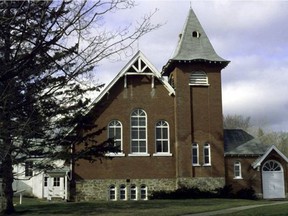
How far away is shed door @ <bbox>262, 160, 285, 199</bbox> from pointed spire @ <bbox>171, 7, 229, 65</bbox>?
881cm

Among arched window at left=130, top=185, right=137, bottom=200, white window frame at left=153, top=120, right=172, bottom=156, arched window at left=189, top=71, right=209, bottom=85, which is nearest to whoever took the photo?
arched window at left=130, top=185, right=137, bottom=200

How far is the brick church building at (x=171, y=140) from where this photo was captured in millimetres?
33531

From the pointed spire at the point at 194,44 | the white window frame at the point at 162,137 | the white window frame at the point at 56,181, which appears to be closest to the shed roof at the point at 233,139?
the white window frame at the point at 162,137

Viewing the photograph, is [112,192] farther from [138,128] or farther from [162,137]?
[162,137]

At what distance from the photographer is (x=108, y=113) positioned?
113 feet

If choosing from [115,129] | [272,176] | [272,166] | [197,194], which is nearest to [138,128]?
[115,129]

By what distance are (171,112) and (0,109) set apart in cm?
2756

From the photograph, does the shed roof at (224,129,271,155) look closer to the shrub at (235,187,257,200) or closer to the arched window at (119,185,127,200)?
the shrub at (235,187,257,200)

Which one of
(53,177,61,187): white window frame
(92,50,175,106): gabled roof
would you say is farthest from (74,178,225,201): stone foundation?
(53,177,61,187): white window frame

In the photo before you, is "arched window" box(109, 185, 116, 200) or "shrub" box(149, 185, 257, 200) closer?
"shrub" box(149, 185, 257, 200)

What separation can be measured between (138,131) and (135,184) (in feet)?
12.9

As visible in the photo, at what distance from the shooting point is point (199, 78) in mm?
35250

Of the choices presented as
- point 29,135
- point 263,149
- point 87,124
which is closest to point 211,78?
point 263,149

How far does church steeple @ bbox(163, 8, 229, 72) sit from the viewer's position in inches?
1378
